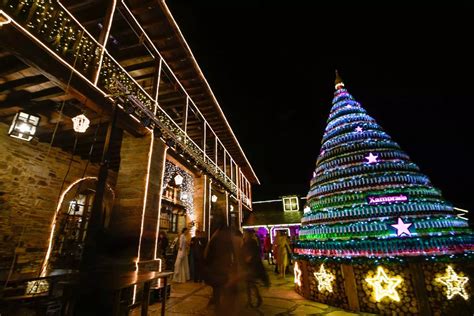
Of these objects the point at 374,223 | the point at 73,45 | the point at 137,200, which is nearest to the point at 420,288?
the point at 374,223

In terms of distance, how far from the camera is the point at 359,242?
4.93m

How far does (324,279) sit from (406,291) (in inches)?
62.1

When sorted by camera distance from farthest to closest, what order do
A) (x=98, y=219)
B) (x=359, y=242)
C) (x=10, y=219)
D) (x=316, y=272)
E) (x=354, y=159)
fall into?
(x=10, y=219) → (x=354, y=159) → (x=316, y=272) → (x=359, y=242) → (x=98, y=219)

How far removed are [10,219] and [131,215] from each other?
3736 millimetres

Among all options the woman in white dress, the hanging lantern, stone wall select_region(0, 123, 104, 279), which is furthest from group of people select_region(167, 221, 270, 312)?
stone wall select_region(0, 123, 104, 279)

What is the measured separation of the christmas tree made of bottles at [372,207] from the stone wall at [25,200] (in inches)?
Answer: 326

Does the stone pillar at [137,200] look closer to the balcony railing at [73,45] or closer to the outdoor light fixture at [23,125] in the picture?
the balcony railing at [73,45]

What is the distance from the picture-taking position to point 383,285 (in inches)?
177

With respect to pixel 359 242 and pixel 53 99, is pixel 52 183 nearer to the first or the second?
pixel 53 99

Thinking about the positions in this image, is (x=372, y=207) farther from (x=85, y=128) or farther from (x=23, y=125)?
(x=23, y=125)

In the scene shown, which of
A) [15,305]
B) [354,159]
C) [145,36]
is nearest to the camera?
[15,305]

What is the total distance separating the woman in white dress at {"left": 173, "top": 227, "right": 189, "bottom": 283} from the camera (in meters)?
8.34

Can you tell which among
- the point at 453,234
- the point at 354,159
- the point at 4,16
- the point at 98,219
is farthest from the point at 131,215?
the point at 453,234

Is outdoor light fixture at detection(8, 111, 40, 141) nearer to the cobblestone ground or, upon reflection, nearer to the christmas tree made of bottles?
the cobblestone ground
